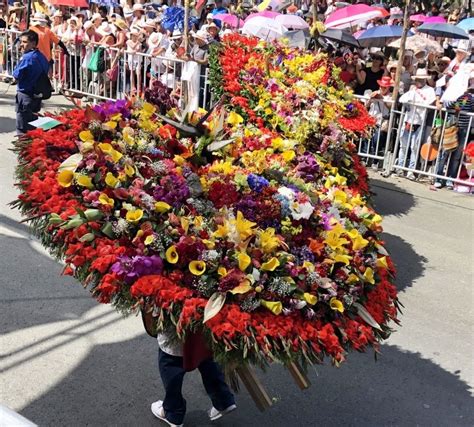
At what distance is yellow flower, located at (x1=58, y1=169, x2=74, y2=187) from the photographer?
345cm

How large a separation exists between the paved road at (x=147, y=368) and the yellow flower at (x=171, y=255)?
1.45 m

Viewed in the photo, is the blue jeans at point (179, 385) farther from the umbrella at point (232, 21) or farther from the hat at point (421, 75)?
the umbrella at point (232, 21)

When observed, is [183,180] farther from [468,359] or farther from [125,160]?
[468,359]

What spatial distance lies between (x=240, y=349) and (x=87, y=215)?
1.03 m

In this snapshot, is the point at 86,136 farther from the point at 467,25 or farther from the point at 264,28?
the point at 467,25

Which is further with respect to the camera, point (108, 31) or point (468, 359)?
point (108, 31)

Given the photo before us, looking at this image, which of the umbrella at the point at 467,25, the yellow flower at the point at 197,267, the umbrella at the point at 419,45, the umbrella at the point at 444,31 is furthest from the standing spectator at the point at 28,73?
the umbrella at the point at 467,25

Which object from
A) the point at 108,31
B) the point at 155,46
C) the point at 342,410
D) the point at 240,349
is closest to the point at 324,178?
the point at 342,410

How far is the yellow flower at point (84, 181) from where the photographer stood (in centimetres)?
343

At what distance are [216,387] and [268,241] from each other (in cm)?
121

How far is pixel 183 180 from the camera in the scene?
3.61 m

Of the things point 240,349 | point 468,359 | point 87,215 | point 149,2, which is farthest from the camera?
point 149,2

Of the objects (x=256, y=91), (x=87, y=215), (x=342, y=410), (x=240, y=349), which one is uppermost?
(x=256, y=91)

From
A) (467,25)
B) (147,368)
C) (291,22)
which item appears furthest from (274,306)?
(467,25)
